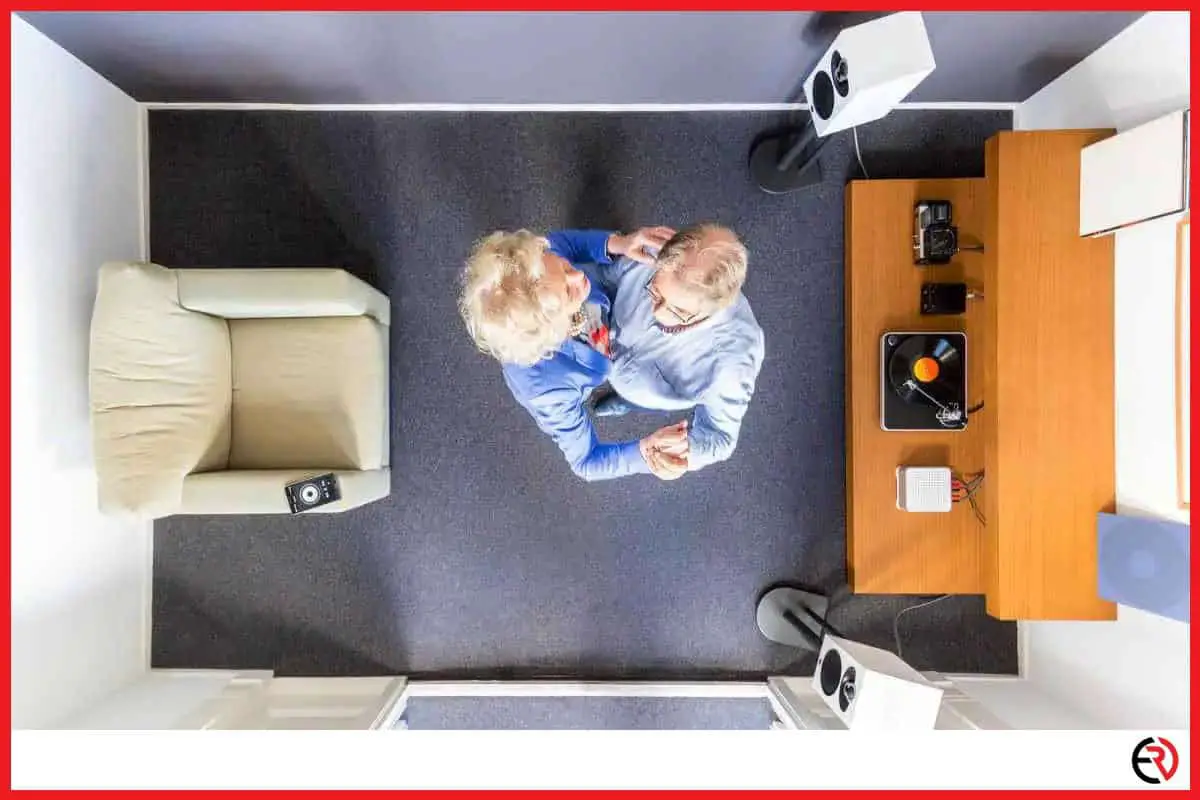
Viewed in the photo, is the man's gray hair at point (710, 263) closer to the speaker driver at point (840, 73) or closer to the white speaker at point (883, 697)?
the speaker driver at point (840, 73)

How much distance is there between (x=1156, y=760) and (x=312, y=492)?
2.33m

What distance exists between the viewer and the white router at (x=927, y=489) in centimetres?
216

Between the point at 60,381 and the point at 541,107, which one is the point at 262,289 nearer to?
the point at 60,381

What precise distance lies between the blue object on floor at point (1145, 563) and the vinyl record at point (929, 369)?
56 centimetres

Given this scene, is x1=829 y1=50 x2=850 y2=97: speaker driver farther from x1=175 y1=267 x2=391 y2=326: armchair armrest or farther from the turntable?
x1=175 y1=267 x2=391 y2=326: armchair armrest

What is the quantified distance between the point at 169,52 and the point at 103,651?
191cm

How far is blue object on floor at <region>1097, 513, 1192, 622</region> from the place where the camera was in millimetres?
1635

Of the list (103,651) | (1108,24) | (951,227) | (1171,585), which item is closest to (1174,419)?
(1171,585)

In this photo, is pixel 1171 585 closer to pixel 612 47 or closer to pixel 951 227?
pixel 951 227

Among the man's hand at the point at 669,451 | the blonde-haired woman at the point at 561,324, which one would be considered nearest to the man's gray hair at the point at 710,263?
the blonde-haired woman at the point at 561,324

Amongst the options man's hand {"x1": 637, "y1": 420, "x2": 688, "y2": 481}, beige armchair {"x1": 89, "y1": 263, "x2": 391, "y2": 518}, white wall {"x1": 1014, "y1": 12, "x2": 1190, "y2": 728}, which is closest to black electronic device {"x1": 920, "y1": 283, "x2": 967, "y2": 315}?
white wall {"x1": 1014, "y1": 12, "x2": 1190, "y2": 728}

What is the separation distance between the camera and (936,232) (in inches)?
85.4

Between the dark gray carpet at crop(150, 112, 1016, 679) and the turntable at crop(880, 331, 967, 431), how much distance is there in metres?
0.25

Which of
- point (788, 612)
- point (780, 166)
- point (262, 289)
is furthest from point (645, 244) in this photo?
point (788, 612)
